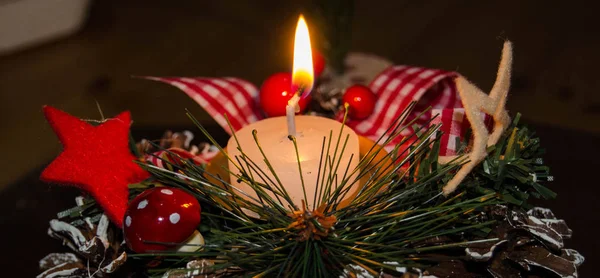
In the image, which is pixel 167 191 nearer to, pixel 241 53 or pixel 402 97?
pixel 402 97

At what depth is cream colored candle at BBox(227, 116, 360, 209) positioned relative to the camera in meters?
0.62

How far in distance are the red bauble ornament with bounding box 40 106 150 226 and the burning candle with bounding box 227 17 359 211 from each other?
0.12 meters

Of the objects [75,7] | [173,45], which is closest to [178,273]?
[173,45]

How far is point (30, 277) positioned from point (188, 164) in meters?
0.30

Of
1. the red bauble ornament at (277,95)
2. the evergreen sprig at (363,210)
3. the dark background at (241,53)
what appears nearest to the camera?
the evergreen sprig at (363,210)

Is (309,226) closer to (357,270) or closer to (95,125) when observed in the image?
(357,270)

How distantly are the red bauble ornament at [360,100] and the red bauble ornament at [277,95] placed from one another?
6 cm

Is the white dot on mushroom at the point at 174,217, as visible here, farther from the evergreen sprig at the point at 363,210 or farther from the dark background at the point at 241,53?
the dark background at the point at 241,53

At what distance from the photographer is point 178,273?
23.5 inches

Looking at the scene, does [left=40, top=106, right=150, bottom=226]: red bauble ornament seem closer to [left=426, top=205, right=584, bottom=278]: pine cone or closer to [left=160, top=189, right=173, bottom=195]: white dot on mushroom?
[left=160, top=189, right=173, bottom=195]: white dot on mushroom

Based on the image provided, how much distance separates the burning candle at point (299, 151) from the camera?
62 cm

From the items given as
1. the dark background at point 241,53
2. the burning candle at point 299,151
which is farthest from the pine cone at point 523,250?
the dark background at point 241,53

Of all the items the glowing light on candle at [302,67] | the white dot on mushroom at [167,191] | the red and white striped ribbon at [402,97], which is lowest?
the white dot on mushroom at [167,191]

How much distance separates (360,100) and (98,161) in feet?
1.17
